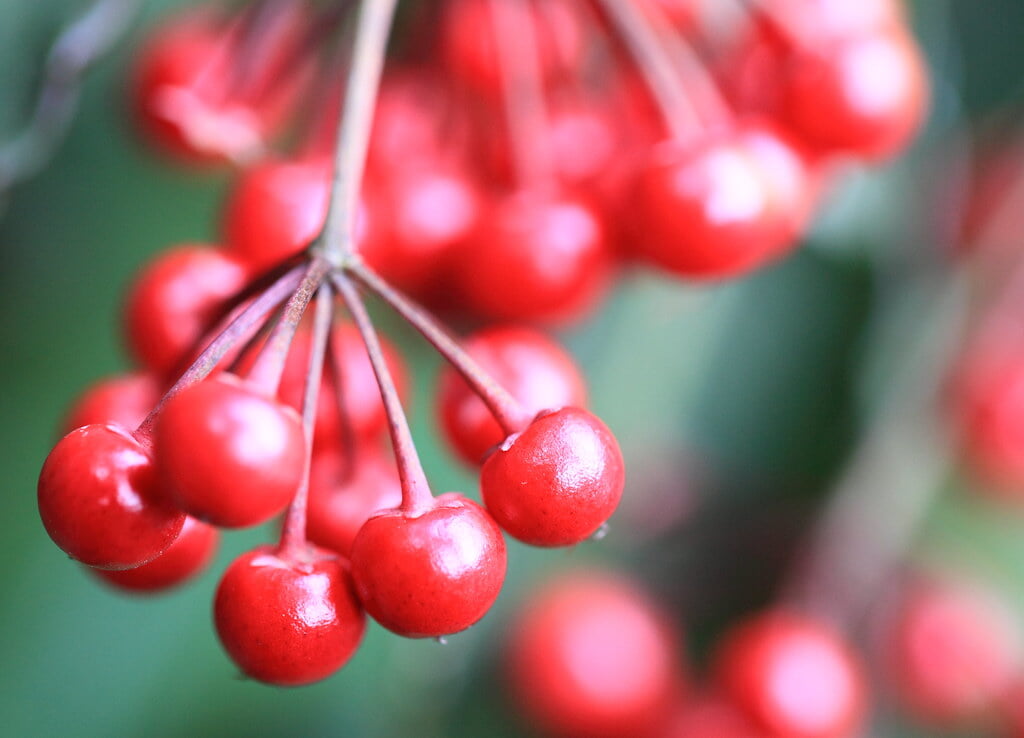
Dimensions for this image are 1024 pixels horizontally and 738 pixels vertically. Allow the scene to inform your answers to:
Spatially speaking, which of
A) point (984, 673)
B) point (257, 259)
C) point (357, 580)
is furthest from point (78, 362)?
point (984, 673)

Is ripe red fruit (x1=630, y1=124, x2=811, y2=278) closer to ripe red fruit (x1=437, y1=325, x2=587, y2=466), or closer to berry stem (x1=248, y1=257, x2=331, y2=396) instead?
ripe red fruit (x1=437, y1=325, x2=587, y2=466)

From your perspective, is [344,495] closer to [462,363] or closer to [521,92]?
[462,363]

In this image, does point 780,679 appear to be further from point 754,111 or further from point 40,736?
point 40,736

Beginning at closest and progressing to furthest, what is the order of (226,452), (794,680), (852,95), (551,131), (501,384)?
(226,452) → (501,384) → (852,95) → (551,131) → (794,680)

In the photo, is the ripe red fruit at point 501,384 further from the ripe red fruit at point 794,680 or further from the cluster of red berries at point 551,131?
the ripe red fruit at point 794,680

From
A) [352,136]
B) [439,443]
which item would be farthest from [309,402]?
[439,443]

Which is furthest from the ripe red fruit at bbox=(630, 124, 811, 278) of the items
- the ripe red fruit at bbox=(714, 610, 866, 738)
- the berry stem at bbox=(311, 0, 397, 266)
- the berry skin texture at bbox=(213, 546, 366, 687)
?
the ripe red fruit at bbox=(714, 610, 866, 738)

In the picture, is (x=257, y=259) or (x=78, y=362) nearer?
(x=257, y=259)
